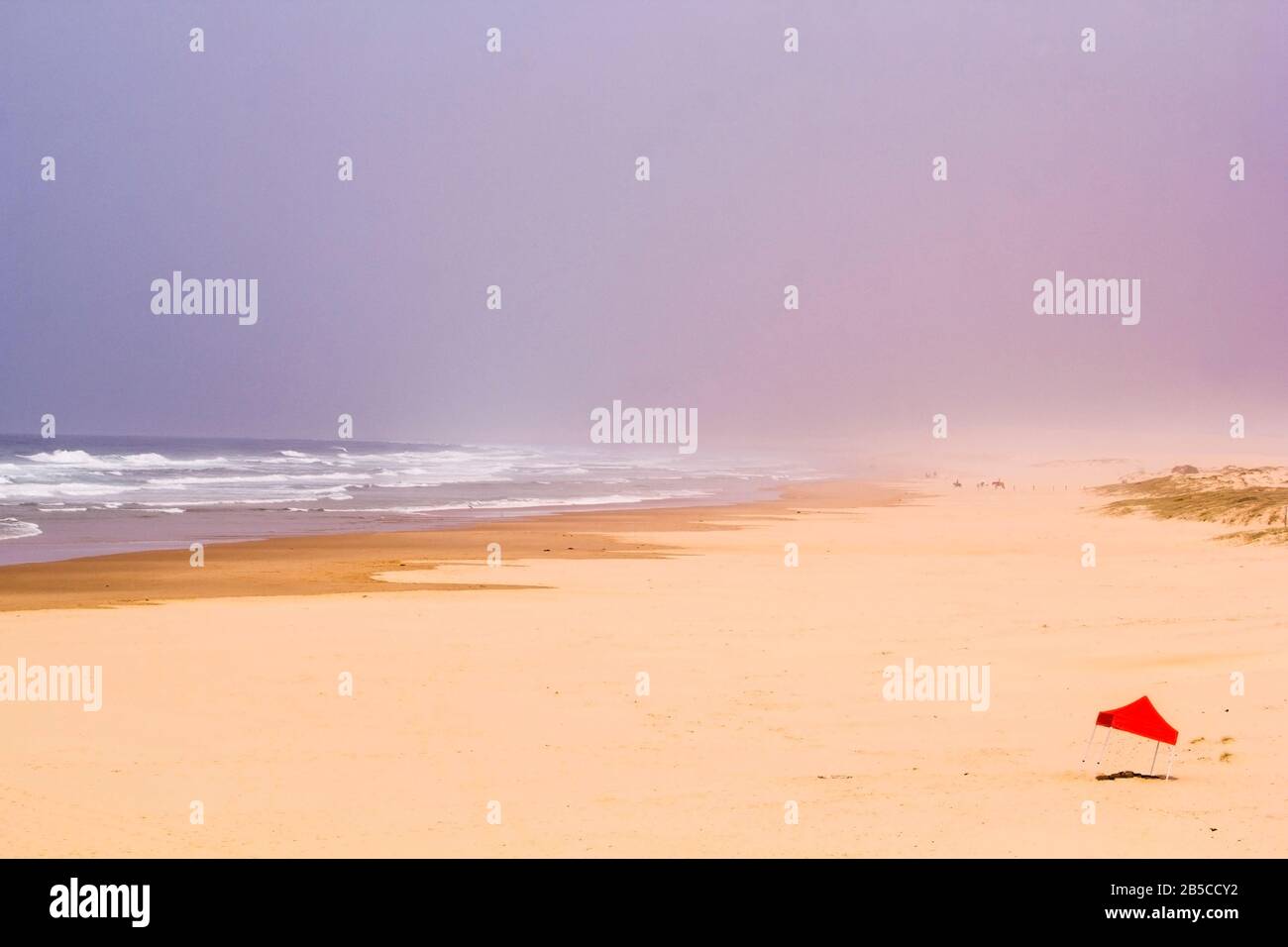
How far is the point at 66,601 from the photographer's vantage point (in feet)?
63.9

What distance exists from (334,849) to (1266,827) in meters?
6.18

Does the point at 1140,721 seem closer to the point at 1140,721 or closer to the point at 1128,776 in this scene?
the point at 1140,721

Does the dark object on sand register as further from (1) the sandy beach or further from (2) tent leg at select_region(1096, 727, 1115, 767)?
(2) tent leg at select_region(1096, 727, 1115, 767)

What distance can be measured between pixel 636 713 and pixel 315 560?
16687 millimetres

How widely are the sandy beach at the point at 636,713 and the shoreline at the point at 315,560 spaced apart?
22 cm

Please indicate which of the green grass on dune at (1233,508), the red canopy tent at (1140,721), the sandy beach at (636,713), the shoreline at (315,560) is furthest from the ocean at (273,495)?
the red canopy tent at (1140,721)

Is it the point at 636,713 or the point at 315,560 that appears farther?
the point at 315,560

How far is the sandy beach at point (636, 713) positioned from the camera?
805 cm

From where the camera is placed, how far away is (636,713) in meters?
11.8

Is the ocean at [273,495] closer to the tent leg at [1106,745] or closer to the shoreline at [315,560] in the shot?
the shoreline at [315,560]

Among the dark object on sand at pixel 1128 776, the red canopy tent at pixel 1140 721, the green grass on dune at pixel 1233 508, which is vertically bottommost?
the dark object on sand at pixel 1128 776

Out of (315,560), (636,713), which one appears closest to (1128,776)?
(636,713)

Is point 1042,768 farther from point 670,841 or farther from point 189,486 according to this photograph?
point 189,486

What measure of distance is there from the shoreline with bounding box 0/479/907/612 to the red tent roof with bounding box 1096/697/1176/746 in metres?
14.6
